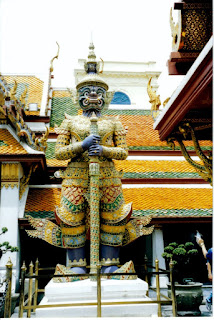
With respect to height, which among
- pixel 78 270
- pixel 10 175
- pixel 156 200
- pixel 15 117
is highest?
pixel 15 117

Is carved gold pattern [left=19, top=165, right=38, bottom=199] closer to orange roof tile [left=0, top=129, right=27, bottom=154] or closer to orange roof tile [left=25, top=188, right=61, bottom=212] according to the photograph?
orange roof tile [left=25, top=188, right=61, bottom=212]

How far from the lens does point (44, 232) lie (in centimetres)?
710

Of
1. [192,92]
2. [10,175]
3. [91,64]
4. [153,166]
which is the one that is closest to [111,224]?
[91,64]

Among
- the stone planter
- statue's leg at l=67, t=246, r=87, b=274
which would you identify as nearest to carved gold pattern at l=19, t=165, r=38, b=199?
statue's leg at l=67, t=246, r=87, b=274

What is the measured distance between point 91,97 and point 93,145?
105 cm

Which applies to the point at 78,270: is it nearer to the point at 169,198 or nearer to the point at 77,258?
the point at 77,258

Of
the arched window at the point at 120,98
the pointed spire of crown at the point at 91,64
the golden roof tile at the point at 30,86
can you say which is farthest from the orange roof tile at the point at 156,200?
the arched window at the point at 120,98

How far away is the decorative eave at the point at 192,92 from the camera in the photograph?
11.1 feet

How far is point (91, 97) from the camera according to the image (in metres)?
7.11

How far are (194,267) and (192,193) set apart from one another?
1996 mm

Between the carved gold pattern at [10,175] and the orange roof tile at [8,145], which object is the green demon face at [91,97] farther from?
the carved gold pattern at [10,175]

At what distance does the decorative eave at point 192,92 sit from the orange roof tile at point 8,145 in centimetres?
478

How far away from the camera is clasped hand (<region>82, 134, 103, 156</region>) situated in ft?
21.6

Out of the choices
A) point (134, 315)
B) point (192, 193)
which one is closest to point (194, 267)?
point (192, 193)
